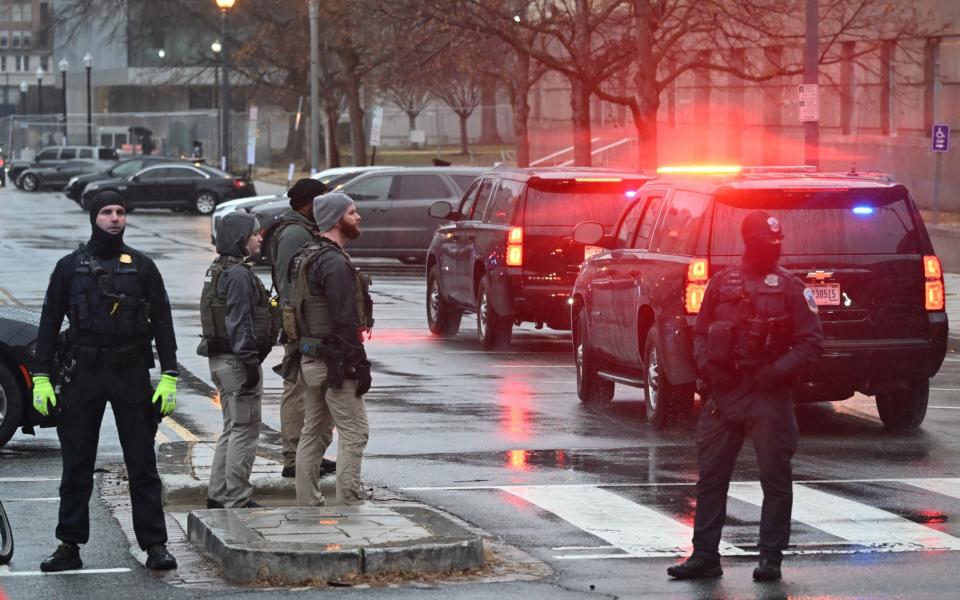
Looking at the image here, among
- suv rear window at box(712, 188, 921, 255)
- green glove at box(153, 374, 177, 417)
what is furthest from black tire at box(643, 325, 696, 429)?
green glove at box(153, 374, 177, 417)

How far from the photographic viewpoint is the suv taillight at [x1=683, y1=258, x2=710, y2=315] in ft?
42.2

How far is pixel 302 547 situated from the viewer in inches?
328

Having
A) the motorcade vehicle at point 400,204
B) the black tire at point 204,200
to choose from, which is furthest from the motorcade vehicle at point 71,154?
the motorcade vehicle at point 400,204

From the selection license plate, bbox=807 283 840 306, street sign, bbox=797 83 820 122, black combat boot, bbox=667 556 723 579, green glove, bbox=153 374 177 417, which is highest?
street sign, bbox=797 83 820 122

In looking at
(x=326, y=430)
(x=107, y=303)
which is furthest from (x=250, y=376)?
(x=107, y=303)

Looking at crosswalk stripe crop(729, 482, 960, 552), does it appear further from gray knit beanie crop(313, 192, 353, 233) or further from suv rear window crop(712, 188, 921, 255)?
gray knit beanie crop(313, 192, 353, 233)

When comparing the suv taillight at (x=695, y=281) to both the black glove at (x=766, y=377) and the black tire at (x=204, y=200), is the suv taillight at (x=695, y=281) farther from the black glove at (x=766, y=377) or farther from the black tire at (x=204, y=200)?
the black tire at (x=204, y=200)

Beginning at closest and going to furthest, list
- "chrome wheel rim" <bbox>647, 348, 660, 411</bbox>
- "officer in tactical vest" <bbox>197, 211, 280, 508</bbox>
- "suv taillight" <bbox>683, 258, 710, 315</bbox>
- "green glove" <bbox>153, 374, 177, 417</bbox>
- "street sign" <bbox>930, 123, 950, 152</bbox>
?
"green glove" <bbox>153, 374, 177, 417</bbox>
"officer in tactical vest" <bbox>197, 211, 280, 508</bbox>
"suv taillight" <bbox>683, 258, 710, 315</bbox>
"chrome wheel rim" <bbox>647, 348, 660, 411</bbox>
"street sign" <bbox>930, 123, 950, 152</bbox>

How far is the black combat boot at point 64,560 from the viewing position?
337 inches

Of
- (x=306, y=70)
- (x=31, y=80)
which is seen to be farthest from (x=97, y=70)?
(x=31, y=80)

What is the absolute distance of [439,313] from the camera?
70.8 ft

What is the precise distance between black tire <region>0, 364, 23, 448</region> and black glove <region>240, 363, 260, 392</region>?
10.4 ft

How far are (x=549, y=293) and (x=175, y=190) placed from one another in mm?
35757

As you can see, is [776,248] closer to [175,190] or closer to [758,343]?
[758,343]
